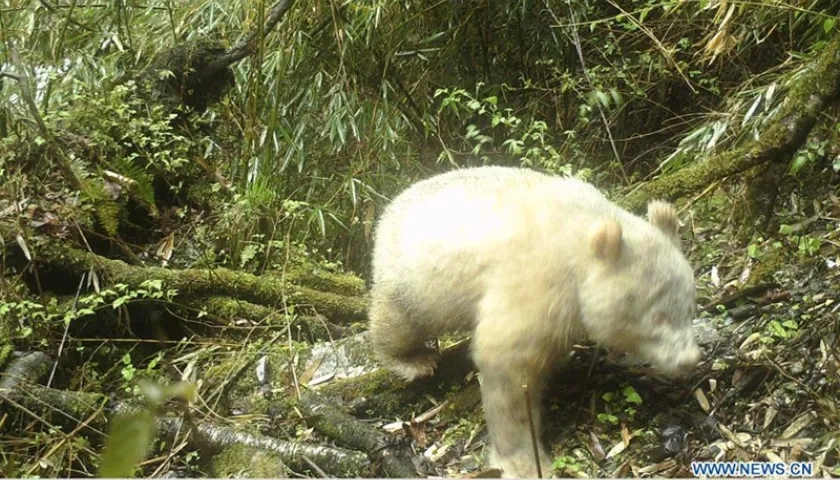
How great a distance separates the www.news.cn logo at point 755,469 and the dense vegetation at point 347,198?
0.21ft

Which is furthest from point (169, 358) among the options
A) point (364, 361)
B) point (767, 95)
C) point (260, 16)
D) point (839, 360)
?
point (767, 95)

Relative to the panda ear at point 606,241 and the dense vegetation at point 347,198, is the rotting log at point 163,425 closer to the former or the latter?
the dense vegetation at point 347,198

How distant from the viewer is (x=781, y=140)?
301 cm

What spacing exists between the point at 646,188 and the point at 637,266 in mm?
979

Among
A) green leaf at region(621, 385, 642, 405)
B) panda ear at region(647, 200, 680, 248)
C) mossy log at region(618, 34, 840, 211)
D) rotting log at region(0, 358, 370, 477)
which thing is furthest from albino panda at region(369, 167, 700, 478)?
mossy log at region(618, 34, 840, 211)

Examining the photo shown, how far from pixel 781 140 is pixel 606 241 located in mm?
1302

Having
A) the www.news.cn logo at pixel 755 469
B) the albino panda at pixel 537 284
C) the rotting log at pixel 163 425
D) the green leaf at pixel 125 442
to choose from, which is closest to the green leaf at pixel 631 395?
the albino panda at pixel 537 284

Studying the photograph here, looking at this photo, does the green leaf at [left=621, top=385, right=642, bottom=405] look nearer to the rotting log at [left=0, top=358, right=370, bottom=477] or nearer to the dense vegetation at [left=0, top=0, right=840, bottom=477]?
the dense vegetation at [left=0, top=0, right=840, bottom=477]

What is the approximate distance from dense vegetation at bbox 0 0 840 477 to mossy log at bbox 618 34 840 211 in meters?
0.01

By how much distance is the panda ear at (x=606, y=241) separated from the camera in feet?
7.16

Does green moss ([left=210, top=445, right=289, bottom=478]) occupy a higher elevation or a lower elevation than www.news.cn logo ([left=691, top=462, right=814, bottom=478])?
lower

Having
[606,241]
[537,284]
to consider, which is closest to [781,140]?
[606,241]

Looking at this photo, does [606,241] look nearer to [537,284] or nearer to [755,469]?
[537,284]

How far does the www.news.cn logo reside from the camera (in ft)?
6.04
